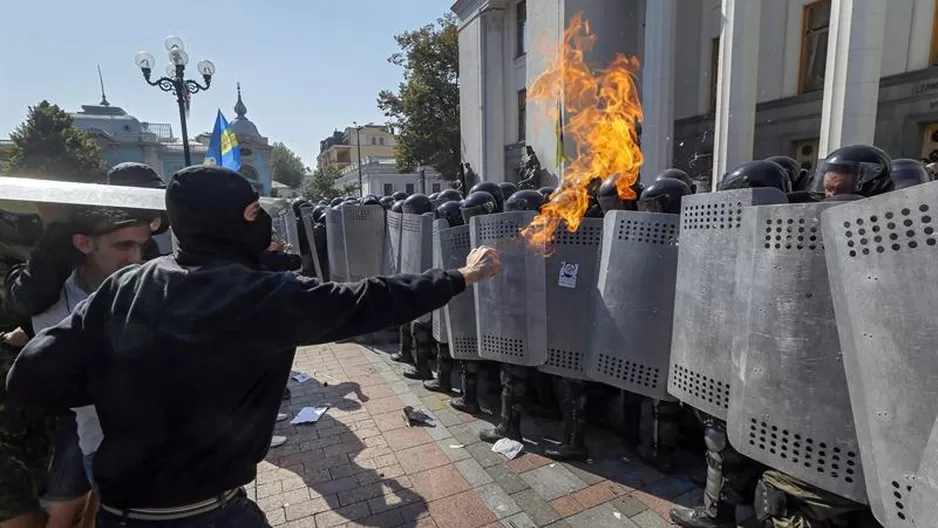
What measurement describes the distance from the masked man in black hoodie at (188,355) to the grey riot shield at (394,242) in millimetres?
4792

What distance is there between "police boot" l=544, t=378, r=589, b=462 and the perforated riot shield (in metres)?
2.08

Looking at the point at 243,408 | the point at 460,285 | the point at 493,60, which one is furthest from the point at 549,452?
the point at 493,60

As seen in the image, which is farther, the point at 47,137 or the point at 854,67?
the point at 47,137

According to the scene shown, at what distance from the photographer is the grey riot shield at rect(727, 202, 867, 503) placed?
85.0 inches

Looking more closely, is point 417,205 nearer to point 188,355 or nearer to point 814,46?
point 188,355

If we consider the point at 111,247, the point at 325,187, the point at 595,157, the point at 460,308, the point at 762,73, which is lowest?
the point at 460,308

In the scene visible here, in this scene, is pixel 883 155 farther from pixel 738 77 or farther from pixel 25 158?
pixel 25 158

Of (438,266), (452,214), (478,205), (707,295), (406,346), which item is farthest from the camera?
(406,346)

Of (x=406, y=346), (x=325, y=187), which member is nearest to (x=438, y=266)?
(x=406, y=346)

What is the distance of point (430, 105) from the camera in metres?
31.8

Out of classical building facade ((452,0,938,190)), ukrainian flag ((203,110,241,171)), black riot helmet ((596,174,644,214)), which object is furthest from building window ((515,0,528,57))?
black riot helmet ((596,174,644,214))

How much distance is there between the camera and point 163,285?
5.08ft

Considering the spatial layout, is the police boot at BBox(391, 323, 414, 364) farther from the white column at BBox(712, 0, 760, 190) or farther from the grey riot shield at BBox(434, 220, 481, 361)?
the white column at BBox(712, 0, 760, 190)

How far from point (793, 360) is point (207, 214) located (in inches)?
103
